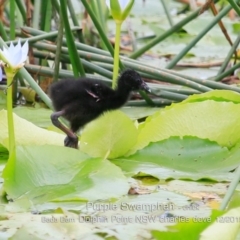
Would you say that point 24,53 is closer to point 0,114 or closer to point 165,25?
point 0,114

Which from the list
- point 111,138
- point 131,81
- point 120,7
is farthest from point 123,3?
point 111,138

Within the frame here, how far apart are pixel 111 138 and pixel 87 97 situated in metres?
0.19

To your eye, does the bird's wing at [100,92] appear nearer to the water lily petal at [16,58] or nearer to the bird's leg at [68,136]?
the bird's leg at [68,136]

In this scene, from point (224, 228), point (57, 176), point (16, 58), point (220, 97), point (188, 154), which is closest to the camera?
point (224, 228)

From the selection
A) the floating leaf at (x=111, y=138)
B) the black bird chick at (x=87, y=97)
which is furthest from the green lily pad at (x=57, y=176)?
the black bird chick at (x=87, y=97)

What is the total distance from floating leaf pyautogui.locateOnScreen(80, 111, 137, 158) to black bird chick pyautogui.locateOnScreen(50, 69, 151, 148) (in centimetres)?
12

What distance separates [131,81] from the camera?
6.89ft

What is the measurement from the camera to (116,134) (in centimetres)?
196

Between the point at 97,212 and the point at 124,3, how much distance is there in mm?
656

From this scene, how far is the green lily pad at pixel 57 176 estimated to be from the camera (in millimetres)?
1623

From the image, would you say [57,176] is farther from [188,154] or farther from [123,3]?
[123,3]

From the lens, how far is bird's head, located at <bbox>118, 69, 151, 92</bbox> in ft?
6.88

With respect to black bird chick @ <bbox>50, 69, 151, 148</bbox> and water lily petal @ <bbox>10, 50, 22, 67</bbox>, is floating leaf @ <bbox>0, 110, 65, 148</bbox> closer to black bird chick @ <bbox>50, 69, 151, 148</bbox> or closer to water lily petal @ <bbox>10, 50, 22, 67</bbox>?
black bird chick @ <bbox>50, 69, 151, 148</bbox>

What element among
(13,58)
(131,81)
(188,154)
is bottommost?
(188,154)
